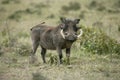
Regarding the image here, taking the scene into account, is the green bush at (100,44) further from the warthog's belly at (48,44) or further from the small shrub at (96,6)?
the small shrub at (96,6)

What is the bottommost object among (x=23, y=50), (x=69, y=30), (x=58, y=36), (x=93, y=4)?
(x=93, y=4)

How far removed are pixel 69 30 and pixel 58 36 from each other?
0.48 m

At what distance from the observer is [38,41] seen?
1222 centimetres

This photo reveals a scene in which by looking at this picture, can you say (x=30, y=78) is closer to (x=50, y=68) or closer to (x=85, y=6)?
(x=50, y=68)

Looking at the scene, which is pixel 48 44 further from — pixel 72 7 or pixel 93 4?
pixel 93 4

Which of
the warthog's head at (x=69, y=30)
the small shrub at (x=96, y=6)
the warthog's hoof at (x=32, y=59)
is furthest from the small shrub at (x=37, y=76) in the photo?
the small shrub at (x=96, y=6)

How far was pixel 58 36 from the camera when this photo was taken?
36.8ft

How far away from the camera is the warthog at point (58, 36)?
1084 centimetres

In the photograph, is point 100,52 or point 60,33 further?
point 100,52

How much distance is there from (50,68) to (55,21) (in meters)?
10.7

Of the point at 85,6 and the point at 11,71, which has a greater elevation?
the point at 11,71

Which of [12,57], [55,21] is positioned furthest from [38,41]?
[55,21]

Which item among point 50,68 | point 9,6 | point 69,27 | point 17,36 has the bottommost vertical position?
point 9,6

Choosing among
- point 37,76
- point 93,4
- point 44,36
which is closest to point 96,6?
point 93,4
